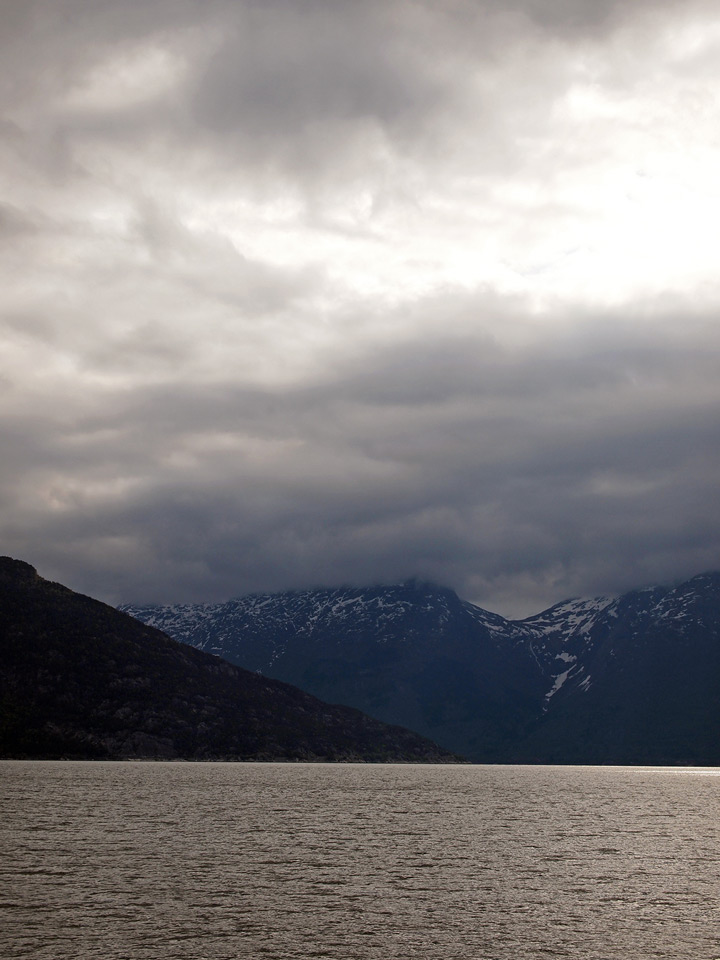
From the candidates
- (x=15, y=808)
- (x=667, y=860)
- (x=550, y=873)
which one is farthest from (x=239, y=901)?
(x=15, y=808)

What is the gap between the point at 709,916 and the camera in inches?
3388

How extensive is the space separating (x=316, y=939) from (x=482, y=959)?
545 inches

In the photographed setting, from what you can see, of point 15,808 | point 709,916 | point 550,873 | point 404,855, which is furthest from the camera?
point 15,808

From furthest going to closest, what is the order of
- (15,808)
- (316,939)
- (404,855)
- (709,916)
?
(15,808) < (404,855) < (709,916) < (316,939)

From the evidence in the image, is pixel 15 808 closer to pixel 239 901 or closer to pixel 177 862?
pixel 177 862

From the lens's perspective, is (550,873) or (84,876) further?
(550,873)

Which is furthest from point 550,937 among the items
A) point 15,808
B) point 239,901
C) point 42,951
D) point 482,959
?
point 15,808

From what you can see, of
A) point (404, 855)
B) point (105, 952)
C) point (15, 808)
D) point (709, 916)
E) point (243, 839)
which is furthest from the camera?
point (15, 808)

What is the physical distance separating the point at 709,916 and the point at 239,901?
1725 inches

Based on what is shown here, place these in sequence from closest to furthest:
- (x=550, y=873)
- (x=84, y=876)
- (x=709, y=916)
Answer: (x=709, y=916)
(x=84, y=876)
(x=550, y=873)

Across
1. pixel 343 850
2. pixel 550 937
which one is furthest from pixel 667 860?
pixel 550 937

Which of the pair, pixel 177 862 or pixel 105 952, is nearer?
pixel 105 952

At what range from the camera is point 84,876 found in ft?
341

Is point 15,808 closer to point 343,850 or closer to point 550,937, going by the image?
point 343,850
